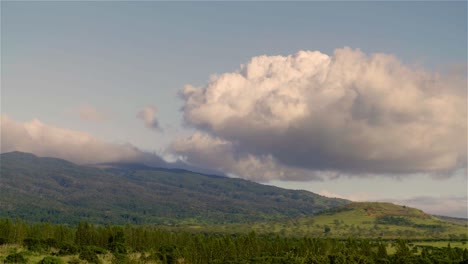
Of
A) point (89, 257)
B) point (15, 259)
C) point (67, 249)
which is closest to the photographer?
point (15, 259)

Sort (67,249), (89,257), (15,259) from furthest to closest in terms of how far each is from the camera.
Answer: (67,249) < (89,257) < (15,259)

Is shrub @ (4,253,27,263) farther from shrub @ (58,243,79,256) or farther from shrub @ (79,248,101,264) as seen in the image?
shrub @ (58,243,79,256)

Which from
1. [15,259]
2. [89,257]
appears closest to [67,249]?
[89,257]

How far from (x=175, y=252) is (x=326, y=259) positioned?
188ft

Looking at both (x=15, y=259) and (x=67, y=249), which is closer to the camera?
(x=15, y=259)

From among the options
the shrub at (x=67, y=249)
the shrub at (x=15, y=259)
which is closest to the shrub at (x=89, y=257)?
the shrub at (x=67, y=249)

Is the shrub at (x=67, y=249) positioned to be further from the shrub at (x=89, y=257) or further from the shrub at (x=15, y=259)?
the shrub at (x=15, y=259)

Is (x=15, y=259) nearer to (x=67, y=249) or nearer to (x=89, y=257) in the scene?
(x=89, y=257)

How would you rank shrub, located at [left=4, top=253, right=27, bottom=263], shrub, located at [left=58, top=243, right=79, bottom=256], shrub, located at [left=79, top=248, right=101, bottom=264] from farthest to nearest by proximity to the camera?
shrub, located at [left=58, top=243, right=79, bottom=256]
shrub, located at [left=79, top=248, right=101, bottom=264]
shrub, located at [left=4, top=253, right=27, bottom=263]

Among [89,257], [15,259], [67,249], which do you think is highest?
[67,249]

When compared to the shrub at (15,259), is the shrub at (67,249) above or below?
above

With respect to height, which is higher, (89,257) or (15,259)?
(89,257)

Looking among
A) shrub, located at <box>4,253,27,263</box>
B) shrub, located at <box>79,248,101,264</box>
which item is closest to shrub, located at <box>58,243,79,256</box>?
shrub, located at <box>79,248,101,264</box>

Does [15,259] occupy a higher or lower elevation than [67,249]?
lower
